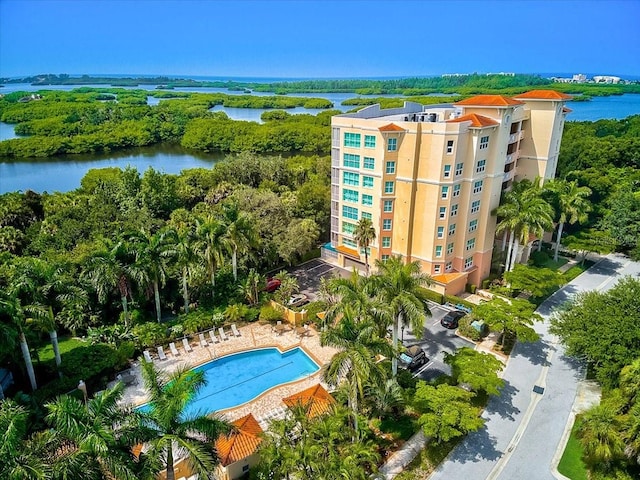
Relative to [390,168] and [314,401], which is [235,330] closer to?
[314,401]

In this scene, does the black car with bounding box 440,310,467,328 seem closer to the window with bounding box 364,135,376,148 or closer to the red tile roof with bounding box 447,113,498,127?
the red tile roof with bounding box 447,113,498,127

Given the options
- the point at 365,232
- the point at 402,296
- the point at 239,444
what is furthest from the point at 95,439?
the point at 365,232

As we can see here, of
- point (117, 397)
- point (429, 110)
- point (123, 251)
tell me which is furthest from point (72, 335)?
point (429, 110)

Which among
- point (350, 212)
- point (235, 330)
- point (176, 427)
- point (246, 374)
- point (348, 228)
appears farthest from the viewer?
point (348, 228)

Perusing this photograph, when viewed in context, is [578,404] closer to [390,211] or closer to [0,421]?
[390,211]

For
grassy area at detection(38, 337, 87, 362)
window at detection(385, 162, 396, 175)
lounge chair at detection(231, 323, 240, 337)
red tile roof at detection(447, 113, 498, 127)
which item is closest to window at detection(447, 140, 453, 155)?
red tile roof at detection(447, 113, 498, 127)

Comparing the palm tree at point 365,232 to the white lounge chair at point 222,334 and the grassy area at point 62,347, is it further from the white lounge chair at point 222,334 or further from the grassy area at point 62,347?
the grassy area at point 62,347
